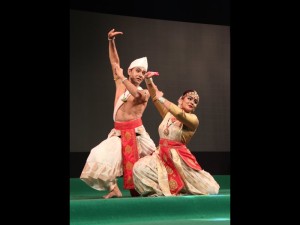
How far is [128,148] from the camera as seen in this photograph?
21.2ft

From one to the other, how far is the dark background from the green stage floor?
8.56 feet

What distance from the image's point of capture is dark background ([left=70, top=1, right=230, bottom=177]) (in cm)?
873

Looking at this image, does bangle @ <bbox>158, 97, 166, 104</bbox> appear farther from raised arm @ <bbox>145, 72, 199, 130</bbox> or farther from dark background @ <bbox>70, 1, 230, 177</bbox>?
dark background @ <bbox>70, 1, 230, 177</bbox>

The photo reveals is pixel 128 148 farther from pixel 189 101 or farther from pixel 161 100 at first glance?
pixel 189 101

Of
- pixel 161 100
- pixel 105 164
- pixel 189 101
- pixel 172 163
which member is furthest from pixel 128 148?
pixel 189 101

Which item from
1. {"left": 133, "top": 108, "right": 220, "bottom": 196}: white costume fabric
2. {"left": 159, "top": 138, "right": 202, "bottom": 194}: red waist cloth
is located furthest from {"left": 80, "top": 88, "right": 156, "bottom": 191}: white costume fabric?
{"left": 159, "top": 138, "right": 202, "bottom": 194}: red waist cloth

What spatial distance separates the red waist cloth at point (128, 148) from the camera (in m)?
6.44

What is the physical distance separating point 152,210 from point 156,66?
3.50m

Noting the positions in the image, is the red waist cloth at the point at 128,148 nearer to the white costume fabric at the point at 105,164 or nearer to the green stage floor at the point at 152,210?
the white costume fabric at the point at 105,164

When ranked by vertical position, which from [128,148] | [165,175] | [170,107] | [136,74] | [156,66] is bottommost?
[165,175]

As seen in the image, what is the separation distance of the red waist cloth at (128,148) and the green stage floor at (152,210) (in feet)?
1.35
